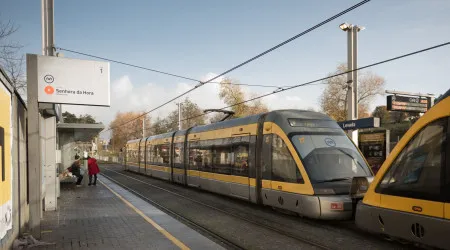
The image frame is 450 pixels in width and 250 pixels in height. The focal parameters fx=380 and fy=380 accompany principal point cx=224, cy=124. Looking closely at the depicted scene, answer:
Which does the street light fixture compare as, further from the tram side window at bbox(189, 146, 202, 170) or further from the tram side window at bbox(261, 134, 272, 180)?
the tram side window at bbox(261, 134, 272, 180)

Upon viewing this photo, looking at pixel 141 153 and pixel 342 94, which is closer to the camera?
pixel 141 153

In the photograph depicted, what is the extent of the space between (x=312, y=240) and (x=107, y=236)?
437cm

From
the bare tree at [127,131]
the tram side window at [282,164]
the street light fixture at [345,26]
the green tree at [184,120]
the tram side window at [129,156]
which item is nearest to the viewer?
the tram side window at [282,164]

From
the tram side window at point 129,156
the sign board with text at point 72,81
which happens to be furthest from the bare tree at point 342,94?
the sign board with text at point 72,81

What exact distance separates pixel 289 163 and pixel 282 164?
1.07ft

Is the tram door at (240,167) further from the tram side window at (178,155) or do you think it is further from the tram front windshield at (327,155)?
the tram side window at (178,155)

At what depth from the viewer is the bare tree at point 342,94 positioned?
4697cm

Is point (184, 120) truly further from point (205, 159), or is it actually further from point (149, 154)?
point (205, 159)

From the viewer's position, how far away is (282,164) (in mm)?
10445

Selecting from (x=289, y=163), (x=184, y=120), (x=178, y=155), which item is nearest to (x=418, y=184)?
(x=289, y=163)

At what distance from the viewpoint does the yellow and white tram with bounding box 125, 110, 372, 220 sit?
367 inches

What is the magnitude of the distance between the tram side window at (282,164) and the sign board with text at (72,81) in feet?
15.5

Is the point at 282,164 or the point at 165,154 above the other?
the point at 282,164

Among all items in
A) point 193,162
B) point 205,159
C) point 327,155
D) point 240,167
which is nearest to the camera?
point 327,155
